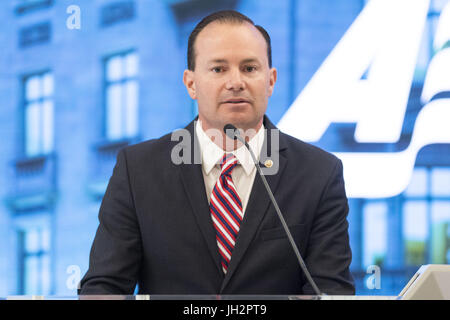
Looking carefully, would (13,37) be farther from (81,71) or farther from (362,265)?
(362,265)

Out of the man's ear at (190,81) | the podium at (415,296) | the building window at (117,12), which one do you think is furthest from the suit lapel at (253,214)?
the building window at (117,12)

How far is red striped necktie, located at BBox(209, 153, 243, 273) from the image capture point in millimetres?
1887

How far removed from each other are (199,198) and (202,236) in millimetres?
122

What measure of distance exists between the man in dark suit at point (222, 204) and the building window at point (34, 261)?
2372 mm

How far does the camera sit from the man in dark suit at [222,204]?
A: 6.10 ft

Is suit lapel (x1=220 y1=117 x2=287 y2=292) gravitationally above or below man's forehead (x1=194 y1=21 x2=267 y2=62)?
below

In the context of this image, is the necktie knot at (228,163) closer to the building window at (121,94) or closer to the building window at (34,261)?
the building window at (121,94)

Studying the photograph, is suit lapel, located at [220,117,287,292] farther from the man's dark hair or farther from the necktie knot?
the man's dark hair

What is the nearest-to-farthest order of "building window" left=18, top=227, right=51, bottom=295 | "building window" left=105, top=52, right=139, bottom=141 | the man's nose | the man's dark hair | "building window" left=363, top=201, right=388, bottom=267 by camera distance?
1. the man's nose
2. the man's dark hair
3. "building window" left=363, top=201, right=388, bottom=267
4. "building window" left=18, top=227, right=51, bottom=295
5. "building window" left=105, top=52, right=139, bottom=141

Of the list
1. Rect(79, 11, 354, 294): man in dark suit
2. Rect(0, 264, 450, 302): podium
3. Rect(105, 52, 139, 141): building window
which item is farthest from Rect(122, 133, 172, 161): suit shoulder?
Rect(105, 52, 139, 141): building window
